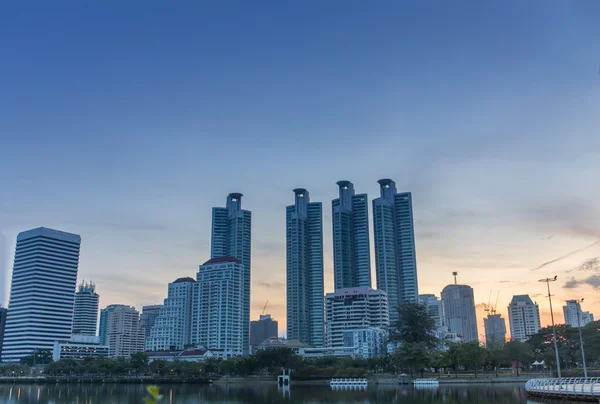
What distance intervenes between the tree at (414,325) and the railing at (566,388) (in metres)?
95.5

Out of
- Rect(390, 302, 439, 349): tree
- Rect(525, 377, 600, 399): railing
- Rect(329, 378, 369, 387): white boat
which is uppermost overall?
Rect(390, 302, 439, 349): tree

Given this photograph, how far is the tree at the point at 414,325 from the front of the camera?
541ft

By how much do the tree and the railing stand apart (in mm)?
95508

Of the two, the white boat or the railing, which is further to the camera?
the white boat

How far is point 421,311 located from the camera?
168750mm

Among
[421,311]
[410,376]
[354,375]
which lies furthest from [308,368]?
[421,311]

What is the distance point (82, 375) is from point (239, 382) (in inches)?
2938

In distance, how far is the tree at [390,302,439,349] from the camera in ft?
541

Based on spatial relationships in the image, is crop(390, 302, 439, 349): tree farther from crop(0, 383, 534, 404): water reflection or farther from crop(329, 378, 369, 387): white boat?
crop(0, 383, 534, 404): water reflection

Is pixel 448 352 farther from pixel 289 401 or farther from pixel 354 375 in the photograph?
pixel 289 401

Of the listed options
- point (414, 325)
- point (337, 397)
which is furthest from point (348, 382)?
point (337, 397)

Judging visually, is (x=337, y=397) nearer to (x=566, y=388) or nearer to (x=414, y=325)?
(x=566, y=388)

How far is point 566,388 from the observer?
58.5 meters

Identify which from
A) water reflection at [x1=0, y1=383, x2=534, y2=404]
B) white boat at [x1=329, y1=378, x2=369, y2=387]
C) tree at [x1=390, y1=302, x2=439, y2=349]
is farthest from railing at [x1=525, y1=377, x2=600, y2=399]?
tree at [x1=390, y1=302, x2=439, y2=349]
